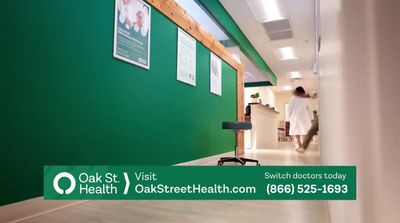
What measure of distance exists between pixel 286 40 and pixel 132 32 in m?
5.32

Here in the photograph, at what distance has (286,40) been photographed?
7.08 metres

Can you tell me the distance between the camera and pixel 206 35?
15.7ft

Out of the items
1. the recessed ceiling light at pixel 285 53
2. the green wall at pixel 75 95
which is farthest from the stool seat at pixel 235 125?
the recessed ceiling light at pixel 285 53

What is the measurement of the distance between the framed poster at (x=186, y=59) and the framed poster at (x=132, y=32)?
30.4 inches

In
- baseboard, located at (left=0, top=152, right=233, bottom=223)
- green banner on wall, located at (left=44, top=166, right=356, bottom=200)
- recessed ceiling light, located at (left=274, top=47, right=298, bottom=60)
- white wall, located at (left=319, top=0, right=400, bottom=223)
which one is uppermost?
recessed ceiling light, located at (left=274, top=47, right=298, bottom=60)

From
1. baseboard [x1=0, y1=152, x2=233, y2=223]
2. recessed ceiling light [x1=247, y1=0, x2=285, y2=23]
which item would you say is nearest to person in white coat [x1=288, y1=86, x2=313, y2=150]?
recessed ceiling light [x1=247, y1=0, x2=285, y2=23]

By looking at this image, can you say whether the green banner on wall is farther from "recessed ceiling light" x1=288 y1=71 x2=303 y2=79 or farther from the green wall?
"recessed ceiling light" x1=288 y1=71 x2=303 y2=79

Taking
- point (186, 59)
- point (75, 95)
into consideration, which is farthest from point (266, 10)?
point (75, 95)

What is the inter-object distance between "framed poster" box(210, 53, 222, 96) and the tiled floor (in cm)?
306

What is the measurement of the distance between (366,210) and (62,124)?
6.65 feet

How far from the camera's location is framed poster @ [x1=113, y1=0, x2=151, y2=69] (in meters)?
2.61

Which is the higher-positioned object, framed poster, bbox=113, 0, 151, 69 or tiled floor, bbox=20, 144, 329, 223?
framed poster, bbox=113, 0, 151, 69

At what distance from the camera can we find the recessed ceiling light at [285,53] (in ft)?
26.0

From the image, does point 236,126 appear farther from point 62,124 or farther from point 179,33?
point 62,124
